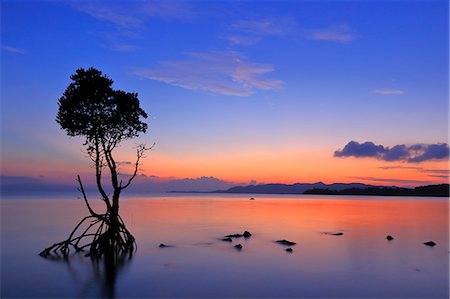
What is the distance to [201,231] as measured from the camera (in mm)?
40469

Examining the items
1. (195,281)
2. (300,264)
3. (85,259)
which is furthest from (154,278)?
(300,264)

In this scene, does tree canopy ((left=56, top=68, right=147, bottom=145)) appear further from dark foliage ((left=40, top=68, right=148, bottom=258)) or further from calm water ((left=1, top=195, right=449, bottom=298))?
calm water ((left=1, top=195, right=449, bottom=298))

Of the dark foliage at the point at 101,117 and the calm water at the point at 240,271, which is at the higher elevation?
the dark foliage at the point at 101,117

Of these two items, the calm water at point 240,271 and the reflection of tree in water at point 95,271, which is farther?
the calm water at point 240,271

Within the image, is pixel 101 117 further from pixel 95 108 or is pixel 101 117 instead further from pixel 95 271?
pixel 95 271

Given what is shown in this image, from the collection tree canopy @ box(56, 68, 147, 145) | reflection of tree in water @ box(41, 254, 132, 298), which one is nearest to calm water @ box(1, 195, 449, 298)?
reflection of tree in water @ box(41, 254, 132, 298)

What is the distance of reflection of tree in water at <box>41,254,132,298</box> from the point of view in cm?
1761

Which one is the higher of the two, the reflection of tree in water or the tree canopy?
the tree canopy

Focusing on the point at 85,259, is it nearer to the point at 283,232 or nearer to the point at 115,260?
the point at 115,260

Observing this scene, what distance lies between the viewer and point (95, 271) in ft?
67.3

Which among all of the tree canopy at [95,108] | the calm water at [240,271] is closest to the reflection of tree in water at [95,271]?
the calm water at [240,271]

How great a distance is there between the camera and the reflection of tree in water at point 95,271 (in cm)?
1761

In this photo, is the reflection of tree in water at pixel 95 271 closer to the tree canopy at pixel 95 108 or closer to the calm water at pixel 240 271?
the calm water at pixel 240 271

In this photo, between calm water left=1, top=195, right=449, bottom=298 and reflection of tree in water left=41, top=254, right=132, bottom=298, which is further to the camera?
calm water left=1, top=195, right=449, bottom=298
